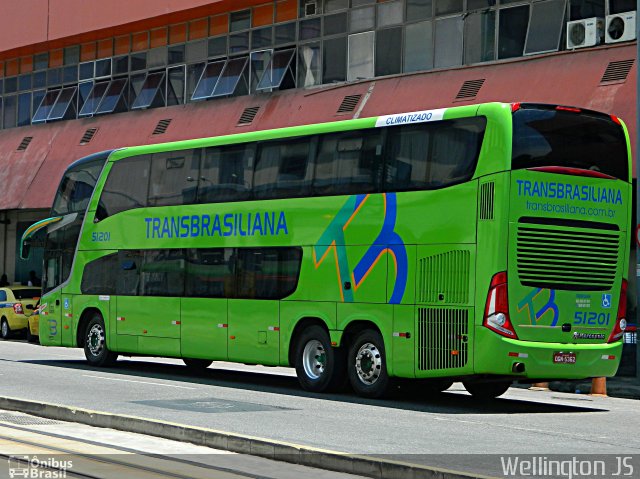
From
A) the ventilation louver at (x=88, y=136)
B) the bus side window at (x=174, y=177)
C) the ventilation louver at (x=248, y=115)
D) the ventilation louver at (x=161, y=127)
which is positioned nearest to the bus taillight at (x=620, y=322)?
the bus side window at (x=174, y=177)

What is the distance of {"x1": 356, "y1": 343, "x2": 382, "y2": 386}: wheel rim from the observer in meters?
18.1

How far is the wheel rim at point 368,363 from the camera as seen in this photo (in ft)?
59.4

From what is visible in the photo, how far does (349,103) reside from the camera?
31.0 meters

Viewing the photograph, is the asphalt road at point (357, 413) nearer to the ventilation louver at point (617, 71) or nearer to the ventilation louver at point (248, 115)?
the ventilation louver at point (617, 71)

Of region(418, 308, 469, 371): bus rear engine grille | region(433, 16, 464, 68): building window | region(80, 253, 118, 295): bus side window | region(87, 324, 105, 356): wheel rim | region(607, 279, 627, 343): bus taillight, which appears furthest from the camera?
region(433, 16, 464, 68): building window

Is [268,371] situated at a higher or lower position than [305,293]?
lower

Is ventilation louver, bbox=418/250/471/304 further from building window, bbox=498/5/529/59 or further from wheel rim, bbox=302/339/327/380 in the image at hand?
building window, bbox=498/5/529/59

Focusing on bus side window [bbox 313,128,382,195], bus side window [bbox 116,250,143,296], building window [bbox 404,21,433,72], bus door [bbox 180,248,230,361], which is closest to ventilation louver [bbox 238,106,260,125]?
building window [bbox 404,21,433,72]

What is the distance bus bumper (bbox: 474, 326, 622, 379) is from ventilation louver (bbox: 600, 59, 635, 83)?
8.99 m

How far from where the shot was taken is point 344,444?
12.3m

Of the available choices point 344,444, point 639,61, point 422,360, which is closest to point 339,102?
point 639,61

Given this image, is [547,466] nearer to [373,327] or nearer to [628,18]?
[373,327]

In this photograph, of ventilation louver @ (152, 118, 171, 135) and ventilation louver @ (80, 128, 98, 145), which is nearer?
ventilation louver @ (152, 118, 171, 135)

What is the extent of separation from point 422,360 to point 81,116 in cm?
2660
